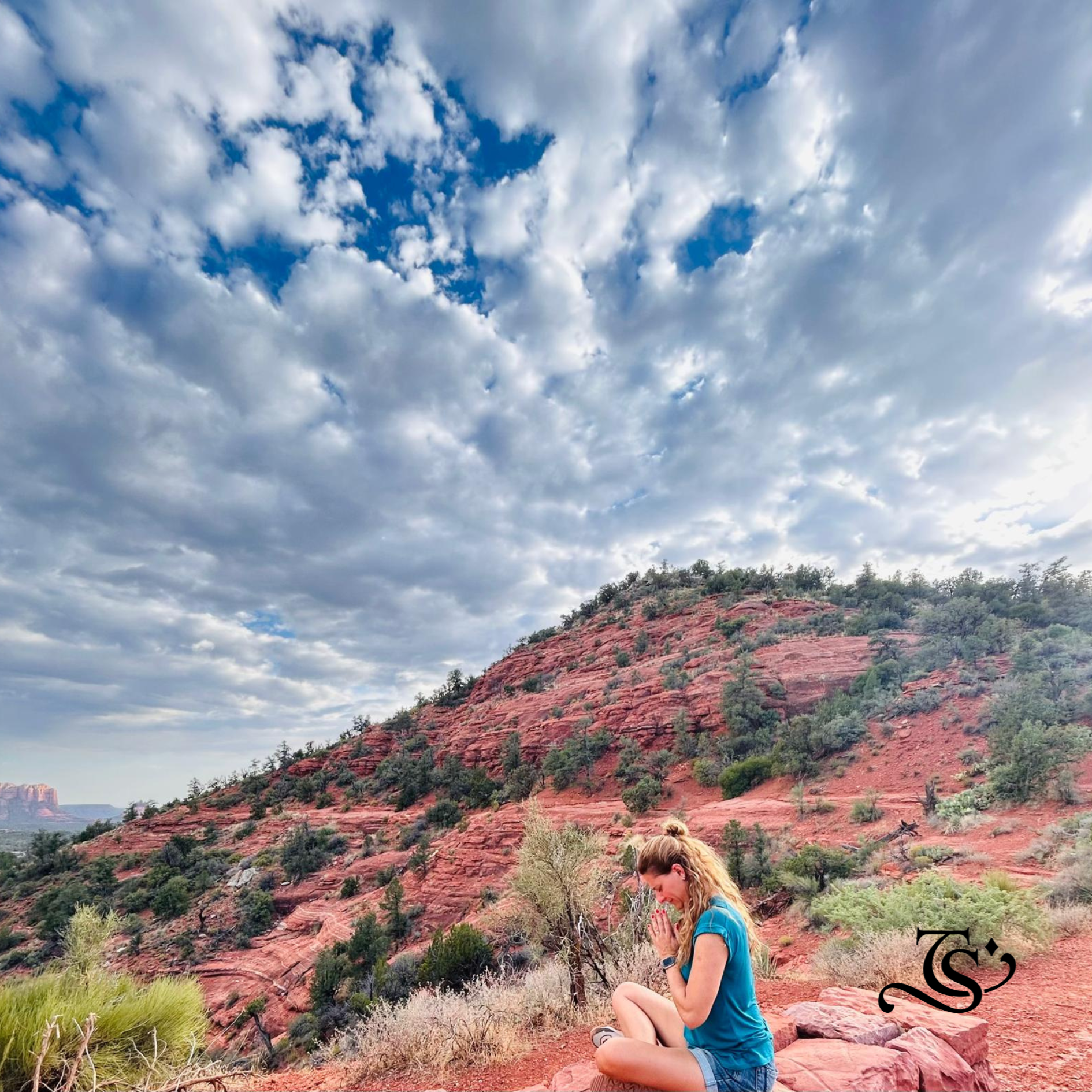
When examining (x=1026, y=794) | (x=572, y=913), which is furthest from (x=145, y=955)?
(x=1026, y=794)

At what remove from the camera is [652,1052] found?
243cm

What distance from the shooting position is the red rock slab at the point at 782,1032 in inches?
138

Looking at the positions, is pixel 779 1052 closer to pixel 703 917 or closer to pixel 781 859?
pixel 703 917

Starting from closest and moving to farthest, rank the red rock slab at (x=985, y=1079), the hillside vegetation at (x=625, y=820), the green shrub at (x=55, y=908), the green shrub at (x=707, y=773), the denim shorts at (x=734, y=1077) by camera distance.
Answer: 1. the denim shorts at (x=734, y=1077)
2. the red rock slab at (x=985, y=1079)
3. the hillside vegetation at (x=625, y=820)
4. the green shrub at (x=55, y=908)
5. the green shrub at (x=707, y=773)

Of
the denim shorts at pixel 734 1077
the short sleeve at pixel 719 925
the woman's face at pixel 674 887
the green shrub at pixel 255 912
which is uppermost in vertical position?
the woman's face at pixel 674 887

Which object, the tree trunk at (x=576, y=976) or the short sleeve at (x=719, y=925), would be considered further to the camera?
the tree trunk at (x=576, y=976)

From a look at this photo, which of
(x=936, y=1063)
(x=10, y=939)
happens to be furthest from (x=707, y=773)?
(x=10, y=939)

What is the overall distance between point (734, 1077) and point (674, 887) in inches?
28.6

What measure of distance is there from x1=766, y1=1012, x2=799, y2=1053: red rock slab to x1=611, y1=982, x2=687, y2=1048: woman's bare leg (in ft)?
3.99

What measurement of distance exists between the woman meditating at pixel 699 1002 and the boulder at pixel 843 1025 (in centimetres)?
147

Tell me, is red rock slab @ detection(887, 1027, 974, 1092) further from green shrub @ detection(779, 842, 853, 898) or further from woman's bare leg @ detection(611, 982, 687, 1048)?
green shrub @ detection(779, 842, 853, 898)

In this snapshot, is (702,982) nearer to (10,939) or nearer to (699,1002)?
(699,1002)

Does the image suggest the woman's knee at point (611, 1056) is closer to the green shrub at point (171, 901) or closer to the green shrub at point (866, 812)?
the green shrub at point (866, 812)

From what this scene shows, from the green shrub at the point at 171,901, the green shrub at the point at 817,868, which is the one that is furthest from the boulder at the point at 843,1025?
the green shrub at the point at 171,901
